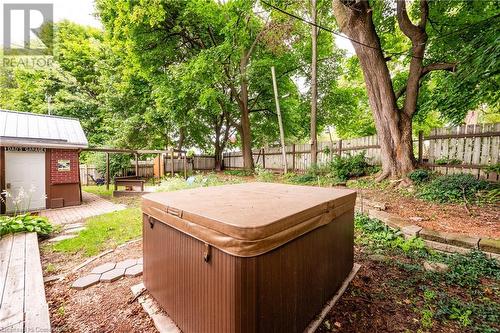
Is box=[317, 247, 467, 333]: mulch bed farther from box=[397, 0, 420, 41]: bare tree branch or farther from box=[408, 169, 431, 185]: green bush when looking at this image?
box=[397, 0, 420, 41]: bare tree branch

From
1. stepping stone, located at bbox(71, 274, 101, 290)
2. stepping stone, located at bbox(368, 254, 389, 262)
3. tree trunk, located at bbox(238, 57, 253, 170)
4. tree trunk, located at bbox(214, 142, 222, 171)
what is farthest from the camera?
tree trunk, located at bbox(214, 142, 222, 171)

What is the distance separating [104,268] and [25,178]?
6.44 meters

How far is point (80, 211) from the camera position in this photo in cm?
673

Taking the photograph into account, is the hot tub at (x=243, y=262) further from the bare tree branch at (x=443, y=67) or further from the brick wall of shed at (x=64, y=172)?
the brick wall of shed at (x=64, y=172)

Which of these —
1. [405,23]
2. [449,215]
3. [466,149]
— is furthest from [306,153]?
[449,215]

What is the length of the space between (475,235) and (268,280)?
358 cm

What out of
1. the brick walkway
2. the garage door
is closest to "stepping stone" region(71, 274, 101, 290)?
the brick walkway

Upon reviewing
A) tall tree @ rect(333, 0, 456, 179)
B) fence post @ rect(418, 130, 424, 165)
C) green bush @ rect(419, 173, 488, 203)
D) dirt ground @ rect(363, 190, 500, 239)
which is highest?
tall tree @ rect(333, 0, 456, 179)

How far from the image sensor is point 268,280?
1291mm

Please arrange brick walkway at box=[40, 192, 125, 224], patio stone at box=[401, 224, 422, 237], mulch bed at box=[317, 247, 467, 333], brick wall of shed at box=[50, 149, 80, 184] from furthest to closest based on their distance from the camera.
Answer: brick wall of shed at box=[50, 149, 80, 184]
brick walkway at box=[40, 192, 125, 224]
patio stone at box=[401, 224, 422, 237]
mulch bed at box=[317, 247, 467, 333]

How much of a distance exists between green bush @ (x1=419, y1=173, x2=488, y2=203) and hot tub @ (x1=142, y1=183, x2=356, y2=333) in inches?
160

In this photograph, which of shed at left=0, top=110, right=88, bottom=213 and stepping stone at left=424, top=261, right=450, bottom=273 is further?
shed at left=0, top=110, right=88, bottom=213

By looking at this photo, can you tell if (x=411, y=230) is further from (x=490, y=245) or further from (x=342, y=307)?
(x=342, y=307)

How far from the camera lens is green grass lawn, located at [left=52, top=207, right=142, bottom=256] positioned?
375cm
